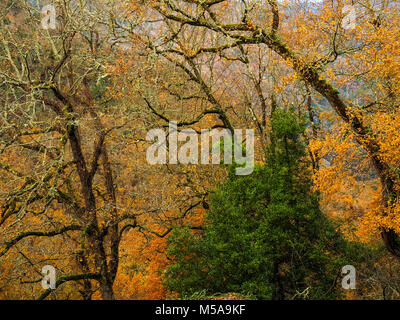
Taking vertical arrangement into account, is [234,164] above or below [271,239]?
above

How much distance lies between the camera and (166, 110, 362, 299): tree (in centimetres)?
1123

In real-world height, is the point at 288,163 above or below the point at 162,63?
below

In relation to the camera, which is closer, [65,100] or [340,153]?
[340,153]

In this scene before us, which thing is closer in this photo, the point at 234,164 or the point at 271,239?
the point at 271,239

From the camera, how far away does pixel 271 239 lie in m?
12.7

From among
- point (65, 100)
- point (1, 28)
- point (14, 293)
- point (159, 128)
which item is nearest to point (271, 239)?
point (159, 128)

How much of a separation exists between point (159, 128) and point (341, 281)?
8.64 metres

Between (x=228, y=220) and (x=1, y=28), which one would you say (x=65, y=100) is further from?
(x=228, y=220)

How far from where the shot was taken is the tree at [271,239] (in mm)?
11227

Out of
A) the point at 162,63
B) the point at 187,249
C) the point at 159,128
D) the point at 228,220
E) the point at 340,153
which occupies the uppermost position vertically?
the point at 162,63

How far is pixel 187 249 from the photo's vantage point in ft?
41.3

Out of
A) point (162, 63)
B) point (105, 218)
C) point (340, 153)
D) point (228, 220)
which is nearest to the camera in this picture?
point (340, 153)

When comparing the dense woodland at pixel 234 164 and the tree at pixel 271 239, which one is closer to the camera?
the dense woodland at pixel 234 164

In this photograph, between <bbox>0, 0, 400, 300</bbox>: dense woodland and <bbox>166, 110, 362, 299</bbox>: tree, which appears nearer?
<bbox>0, 0, 400, 300</bbox>: dense woodland
